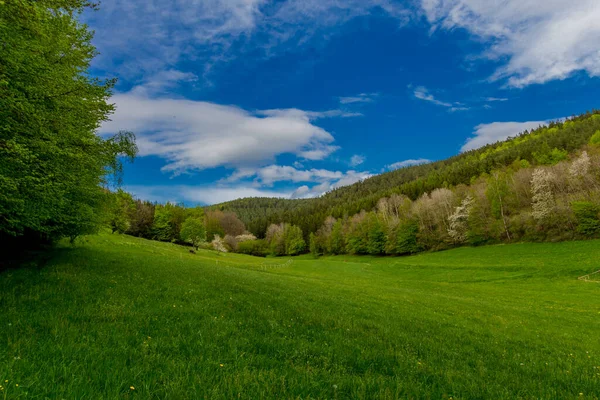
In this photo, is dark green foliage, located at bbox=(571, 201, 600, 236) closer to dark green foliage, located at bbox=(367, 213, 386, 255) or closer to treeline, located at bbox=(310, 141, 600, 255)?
treeline, located at bbox=(310, 141, 600, 255)

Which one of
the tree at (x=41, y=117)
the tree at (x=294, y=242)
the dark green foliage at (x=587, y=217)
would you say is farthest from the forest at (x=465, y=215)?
the tree at (x=41, y=117)

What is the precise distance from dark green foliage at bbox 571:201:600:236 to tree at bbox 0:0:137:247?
78.0 metres

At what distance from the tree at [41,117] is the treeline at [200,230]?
72.8 metres

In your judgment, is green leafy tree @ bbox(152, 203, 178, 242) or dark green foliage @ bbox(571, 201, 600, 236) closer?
dark green foliage @ bbox(571, 201, 600, 236)

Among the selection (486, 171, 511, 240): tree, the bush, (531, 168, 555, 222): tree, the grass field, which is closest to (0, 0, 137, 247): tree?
the grass field

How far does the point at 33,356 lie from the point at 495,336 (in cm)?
1451

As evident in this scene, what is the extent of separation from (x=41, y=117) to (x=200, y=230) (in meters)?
85.4

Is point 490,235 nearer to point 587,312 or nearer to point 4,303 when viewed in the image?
point 587,312

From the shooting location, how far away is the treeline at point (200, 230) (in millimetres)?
96062

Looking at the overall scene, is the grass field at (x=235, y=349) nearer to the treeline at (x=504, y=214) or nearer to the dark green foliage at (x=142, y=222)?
the treeline at (x=504, y=214)

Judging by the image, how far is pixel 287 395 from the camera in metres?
4.56

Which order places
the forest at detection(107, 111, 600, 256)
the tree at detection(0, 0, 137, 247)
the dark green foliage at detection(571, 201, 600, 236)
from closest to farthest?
the tree at detection(0, 0, 137, 247) → the dark green foliage at detection(571, 201, 600, 236) → the forest at detection(107, 111, 600, 256)

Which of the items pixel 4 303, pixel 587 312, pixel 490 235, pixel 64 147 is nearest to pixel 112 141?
pixel 64 147

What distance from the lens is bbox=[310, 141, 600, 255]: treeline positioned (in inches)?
2503
